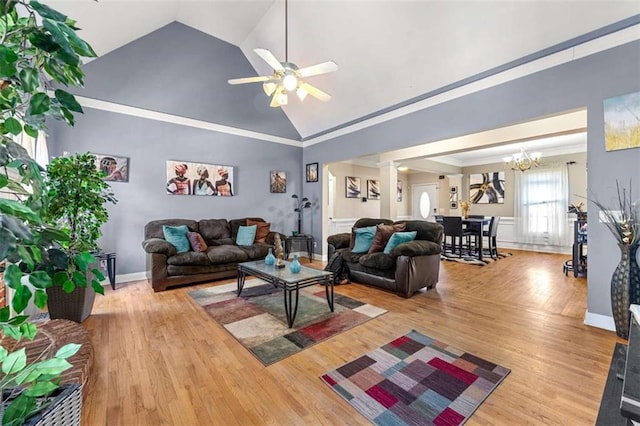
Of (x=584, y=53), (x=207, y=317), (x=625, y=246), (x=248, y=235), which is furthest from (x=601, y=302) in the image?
(x=248, y=235)

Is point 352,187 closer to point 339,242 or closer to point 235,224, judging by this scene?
point 339,242

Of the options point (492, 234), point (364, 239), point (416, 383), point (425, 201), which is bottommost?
point (416, 383)

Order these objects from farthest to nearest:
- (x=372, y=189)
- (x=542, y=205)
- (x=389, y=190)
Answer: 1. (x=372, y=189)
2. (x=542, y=205)
3. (x=389, y=190)

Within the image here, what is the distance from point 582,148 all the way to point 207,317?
28.3 feet

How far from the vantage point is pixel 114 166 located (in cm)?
418

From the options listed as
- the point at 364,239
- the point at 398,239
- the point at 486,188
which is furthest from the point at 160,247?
the point at 486,188

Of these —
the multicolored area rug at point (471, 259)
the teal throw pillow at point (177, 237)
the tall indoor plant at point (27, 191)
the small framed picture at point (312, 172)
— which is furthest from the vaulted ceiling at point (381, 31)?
the multicolored area rug at point (471, 259)

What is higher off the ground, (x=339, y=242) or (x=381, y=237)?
(x=381, y=237)

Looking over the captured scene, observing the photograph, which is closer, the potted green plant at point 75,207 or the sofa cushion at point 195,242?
the potted green plant at point 75,207

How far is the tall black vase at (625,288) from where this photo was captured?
91.4 inches

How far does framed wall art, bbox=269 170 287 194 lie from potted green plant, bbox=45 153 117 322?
347cm

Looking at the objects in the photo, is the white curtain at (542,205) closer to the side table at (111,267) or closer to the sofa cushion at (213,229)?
the sofa cushion at (213,229)

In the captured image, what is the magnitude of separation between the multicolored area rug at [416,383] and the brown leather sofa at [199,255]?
2.83 m

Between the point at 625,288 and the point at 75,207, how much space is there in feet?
16.5
